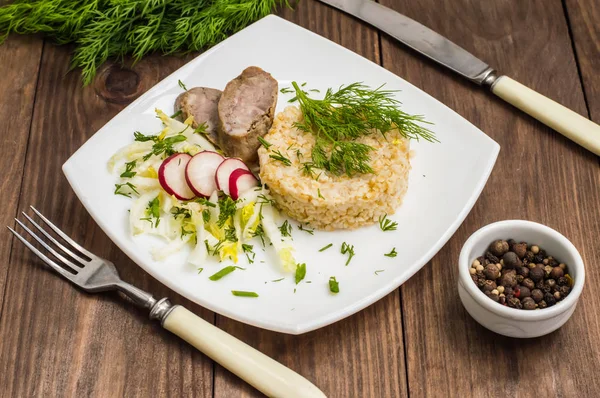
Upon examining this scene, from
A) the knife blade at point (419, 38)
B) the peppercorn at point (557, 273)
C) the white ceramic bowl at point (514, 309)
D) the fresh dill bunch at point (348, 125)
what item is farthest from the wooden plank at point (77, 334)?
the knife blade at point (419, 38)

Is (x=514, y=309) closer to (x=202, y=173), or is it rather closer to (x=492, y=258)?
(x=492, y=258)

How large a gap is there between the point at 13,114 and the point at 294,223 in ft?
5.81

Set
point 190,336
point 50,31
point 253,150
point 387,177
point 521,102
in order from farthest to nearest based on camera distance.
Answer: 1. point 50,31
2. point 521,102
3. point 253,150
4. point 387,177
5. point 190,336

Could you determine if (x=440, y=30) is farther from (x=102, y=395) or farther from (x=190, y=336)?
(x=102, y=395)

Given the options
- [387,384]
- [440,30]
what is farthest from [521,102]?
[387,384]

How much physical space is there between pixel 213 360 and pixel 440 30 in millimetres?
2416

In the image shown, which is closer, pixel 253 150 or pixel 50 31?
pixel 253 150

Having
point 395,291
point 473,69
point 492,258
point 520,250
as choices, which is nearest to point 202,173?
point 395,291

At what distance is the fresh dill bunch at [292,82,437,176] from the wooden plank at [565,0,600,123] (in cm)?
107

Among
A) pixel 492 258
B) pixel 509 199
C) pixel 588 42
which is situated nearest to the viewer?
pixel 492 258

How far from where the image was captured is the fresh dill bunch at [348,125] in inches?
142

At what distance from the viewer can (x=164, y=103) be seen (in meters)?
4.02

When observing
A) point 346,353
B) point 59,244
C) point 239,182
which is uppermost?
point 239,182

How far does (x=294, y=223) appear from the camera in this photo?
145 inches
